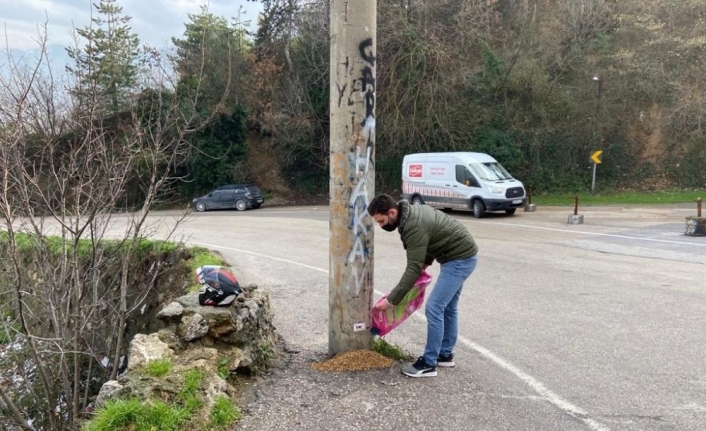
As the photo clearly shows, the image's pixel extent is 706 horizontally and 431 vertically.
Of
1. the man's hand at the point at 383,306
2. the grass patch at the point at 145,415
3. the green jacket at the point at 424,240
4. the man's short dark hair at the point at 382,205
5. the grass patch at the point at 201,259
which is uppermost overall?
the man's short dark hair at the point at 382,205

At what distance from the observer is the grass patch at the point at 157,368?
3840 mm

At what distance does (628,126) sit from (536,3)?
8434 millimetres

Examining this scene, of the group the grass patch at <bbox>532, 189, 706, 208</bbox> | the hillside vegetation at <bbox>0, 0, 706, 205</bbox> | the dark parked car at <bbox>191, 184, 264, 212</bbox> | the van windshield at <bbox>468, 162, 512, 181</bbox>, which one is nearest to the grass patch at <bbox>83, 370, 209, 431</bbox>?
the van windshield at <bbox>468, 162, 512, 181</bbox>

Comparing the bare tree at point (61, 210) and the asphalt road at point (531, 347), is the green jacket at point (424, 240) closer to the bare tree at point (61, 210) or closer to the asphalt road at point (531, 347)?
the asphalt road at point (531, 347)

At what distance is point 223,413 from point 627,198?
23622 mm

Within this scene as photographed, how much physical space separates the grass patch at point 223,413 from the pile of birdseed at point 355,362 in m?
1.03

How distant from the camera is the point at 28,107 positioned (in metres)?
5.56

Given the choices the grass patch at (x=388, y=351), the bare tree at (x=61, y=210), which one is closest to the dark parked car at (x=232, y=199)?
the bare tree at (x=61, y=210)

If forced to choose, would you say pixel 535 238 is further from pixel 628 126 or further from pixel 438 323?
pixel 628 126

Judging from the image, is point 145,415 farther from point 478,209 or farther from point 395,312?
point 478,209

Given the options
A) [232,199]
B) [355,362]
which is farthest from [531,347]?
[232,199]

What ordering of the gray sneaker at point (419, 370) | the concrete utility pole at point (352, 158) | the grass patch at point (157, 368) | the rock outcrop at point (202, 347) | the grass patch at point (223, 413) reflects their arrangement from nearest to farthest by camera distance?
1. the grass patch at point (223, 413)
2. the rock outcrop at point (202, 347)
3. the grass patch at point (157, 368)
4. the concrete utility pole at point (352, 158)
5. the gray sneaker at point (419, 370)

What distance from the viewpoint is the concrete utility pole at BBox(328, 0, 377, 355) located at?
4.41 m

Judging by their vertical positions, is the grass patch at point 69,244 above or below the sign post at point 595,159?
below
